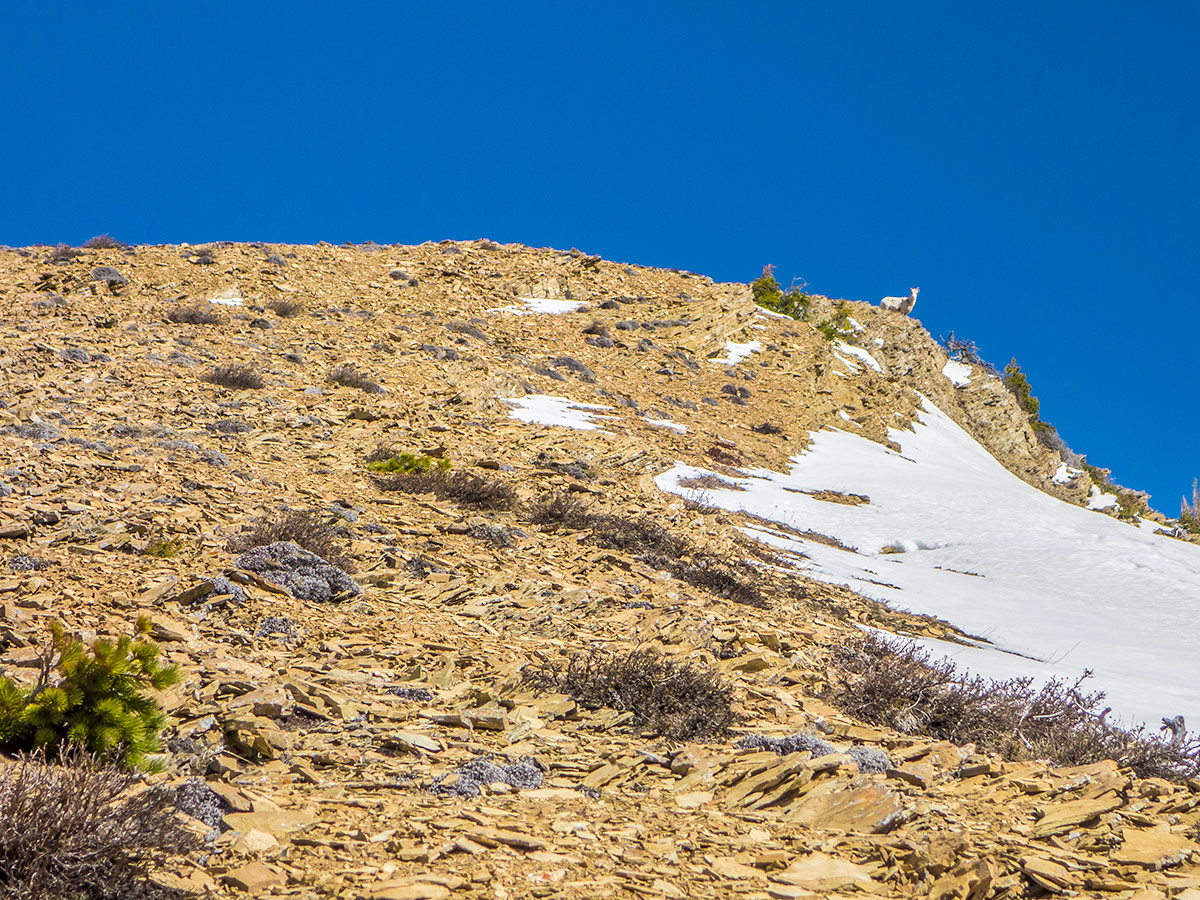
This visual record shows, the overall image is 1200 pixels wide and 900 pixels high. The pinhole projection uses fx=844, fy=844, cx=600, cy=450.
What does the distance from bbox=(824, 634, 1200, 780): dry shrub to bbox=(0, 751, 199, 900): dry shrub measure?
503cm

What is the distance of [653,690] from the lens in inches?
247

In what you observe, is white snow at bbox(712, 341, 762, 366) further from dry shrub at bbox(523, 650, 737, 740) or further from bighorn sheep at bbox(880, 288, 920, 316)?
dry shrub at bbox(523, 650, 737, 740)

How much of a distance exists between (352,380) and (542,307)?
51.3 ft

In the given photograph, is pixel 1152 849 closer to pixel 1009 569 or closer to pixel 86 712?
pixel 86 712

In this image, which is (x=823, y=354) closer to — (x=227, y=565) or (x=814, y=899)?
(x=227, y=565)

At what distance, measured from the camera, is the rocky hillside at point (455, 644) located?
404 centimetres

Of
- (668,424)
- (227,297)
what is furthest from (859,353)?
(227,297)

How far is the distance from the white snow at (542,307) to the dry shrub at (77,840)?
28.2m

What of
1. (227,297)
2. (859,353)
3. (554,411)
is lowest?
(554,411)

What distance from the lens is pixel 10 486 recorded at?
28.9 ft

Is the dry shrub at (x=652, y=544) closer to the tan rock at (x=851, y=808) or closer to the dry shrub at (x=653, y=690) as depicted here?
the dry shrub at (x=653, y=690)

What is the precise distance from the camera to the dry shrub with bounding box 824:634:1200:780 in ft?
19.4

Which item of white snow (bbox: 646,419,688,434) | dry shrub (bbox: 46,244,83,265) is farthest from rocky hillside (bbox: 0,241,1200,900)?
dry shrub (bbox: 46,244,83,265)

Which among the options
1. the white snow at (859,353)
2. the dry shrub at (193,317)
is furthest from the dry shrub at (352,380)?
the white snow at (859,353)
